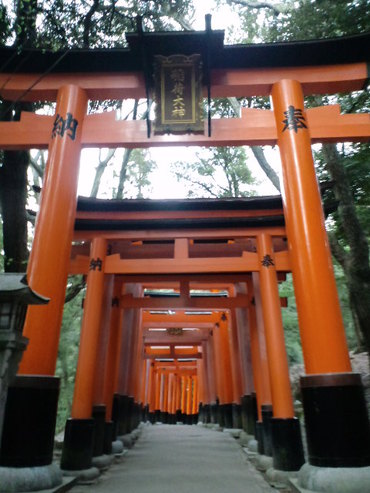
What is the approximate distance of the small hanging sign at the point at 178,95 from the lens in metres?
6.55

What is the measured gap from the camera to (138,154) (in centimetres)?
1834

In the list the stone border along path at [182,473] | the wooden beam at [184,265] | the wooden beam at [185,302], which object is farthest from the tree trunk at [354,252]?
the stone border along path at [182,473]

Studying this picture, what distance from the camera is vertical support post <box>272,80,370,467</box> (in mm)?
4539

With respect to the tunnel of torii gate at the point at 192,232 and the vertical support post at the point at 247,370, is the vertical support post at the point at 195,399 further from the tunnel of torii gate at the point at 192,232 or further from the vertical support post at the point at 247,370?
the tunnel of torii gate at the point at 192,232

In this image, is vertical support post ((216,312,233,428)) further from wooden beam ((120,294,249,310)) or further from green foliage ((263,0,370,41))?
green foliage ((263,0,370,41))

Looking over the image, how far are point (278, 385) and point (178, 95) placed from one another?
5737 mm

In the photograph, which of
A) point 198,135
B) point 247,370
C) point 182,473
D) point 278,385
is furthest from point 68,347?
point 198,135

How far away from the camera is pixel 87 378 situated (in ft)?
24.6

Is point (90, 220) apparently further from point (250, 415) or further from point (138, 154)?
point (138, 154)

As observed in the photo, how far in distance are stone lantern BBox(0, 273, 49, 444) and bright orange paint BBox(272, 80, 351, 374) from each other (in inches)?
140

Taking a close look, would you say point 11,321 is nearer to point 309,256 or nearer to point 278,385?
point 309,256

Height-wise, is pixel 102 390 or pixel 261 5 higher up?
pixel 261 5

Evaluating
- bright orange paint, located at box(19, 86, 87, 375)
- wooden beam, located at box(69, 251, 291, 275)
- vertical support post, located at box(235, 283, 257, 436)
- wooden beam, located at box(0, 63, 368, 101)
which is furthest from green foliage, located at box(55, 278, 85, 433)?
bright orange paint, located at box(19, 86, 87, 375)

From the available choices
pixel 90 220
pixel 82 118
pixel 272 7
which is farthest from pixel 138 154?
pixel 82 118
